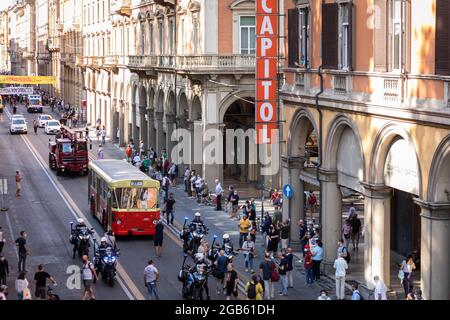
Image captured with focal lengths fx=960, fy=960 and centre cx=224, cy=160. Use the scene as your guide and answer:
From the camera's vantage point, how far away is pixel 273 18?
38.9 m

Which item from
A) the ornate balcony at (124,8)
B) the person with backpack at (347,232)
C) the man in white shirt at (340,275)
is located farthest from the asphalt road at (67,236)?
the ornate balcony at (124,8)

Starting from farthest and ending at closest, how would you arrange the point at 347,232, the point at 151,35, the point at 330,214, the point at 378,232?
the point at 151,35 < the point at 347,232 < the point at 330,214 < the point at 378,232

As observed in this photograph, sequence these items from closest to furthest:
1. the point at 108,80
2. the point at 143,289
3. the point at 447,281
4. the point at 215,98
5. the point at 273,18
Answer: the point at 447,281 → the point at 143,289 → the point at 273,18 → the point at 215,98 → the point at 108,80

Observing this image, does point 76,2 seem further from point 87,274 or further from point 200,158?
A: point 87,274

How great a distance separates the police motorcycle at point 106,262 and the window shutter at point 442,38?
12.4 m

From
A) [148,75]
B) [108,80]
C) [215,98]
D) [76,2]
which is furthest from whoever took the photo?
[76,2]

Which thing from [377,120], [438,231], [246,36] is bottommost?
[438,231]

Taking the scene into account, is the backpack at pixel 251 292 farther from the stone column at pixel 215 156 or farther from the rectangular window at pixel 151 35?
the rectangular window at pixel 151 35

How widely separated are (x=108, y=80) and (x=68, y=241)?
4992cm

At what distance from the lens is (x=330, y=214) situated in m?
33.1

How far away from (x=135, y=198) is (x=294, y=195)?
6.69 meters

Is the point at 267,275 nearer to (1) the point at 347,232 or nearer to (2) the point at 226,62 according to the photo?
(1) the point at 347,232

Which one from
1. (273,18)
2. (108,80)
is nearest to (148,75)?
(108,80)

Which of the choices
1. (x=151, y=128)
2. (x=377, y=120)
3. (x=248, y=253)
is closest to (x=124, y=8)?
(x=151, y=128)
